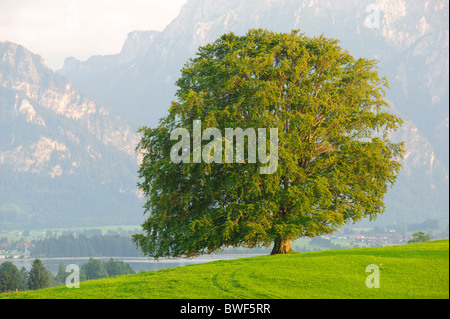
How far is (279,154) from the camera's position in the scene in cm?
3422

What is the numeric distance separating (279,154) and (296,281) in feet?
37.6

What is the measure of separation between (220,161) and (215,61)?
9027 mm

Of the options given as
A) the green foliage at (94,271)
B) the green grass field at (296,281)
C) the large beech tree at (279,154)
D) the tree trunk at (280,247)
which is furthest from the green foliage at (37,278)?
the green grass field at (296,281)

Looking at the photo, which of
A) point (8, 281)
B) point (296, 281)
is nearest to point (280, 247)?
point (296, 281)

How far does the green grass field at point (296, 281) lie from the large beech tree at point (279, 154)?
16.0ft

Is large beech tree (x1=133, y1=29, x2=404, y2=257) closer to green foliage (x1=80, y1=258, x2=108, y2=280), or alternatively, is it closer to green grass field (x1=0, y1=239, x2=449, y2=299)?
green grass field (x1=0, y1=239, x2=449, y2=299)

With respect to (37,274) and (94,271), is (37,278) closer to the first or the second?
(37,274)

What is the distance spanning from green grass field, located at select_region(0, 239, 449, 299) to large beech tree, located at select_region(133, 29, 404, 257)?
4.86 m

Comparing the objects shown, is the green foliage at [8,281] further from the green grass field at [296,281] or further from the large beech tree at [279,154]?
the green grass field at [296,281]

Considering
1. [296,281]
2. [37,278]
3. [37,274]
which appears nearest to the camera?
[296,281]

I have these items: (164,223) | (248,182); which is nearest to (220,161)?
(248,182)

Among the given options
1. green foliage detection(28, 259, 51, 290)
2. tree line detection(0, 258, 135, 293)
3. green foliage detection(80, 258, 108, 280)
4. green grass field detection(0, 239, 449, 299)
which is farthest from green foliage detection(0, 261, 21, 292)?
green grass field detection(0, 239, 449, 299)

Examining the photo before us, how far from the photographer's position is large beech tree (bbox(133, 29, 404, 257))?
34.7 meters

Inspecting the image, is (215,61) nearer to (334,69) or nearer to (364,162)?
(334,69)
